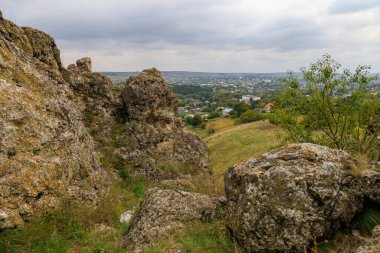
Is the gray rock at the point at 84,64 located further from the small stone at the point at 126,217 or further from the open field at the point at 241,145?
the open field at the point at 241,145

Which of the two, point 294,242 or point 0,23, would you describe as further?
point 0,23

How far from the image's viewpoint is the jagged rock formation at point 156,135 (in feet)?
70.2

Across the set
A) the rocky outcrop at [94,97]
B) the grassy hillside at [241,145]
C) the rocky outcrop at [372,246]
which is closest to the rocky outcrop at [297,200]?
the rocky outcrop at [372,246]

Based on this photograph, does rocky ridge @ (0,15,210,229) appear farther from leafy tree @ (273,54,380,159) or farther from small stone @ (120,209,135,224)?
leafy tree @ (273,54,380,159)

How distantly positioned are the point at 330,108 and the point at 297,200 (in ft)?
45.7

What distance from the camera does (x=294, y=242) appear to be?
6.13 m

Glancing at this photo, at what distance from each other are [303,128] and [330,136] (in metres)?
1.71

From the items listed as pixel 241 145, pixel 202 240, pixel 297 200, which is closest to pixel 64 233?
pixel 202 240

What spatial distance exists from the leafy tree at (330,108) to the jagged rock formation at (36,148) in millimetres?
12050

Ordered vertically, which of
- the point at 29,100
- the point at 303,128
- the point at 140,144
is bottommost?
the point at 140,144

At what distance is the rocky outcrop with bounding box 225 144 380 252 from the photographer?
625cm

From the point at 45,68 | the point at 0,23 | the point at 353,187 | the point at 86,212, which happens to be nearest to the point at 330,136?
the point at 353,187

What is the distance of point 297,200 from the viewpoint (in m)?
6.39

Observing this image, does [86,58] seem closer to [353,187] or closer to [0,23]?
[0,23]
